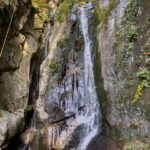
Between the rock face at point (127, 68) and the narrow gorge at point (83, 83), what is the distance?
0.03m

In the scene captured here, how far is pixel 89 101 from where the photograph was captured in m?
6.16

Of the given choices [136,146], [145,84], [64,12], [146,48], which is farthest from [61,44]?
[136,146]

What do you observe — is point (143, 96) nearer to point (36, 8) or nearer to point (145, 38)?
point (145, 38)

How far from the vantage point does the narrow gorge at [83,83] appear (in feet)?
13.8

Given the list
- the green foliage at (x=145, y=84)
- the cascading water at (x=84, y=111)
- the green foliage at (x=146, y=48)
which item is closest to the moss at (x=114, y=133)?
the cascading water at (x=84, y=111)

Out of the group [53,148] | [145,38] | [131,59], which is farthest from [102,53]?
[53,148]

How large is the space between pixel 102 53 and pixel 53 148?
5.30 meters

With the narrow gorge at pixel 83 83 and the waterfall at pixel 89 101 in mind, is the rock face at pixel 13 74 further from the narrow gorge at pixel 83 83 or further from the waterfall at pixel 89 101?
the waterfall at pixel 89 101

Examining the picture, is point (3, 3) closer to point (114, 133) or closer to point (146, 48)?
point (146, 48)

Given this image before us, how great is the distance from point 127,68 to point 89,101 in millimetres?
2736

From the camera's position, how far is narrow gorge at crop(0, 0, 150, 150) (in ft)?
13.8

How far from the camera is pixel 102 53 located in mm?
Answer: 6105

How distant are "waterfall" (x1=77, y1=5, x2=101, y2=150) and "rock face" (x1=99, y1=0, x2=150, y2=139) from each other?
0.74m

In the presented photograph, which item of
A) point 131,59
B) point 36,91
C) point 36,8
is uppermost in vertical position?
point 36,8
